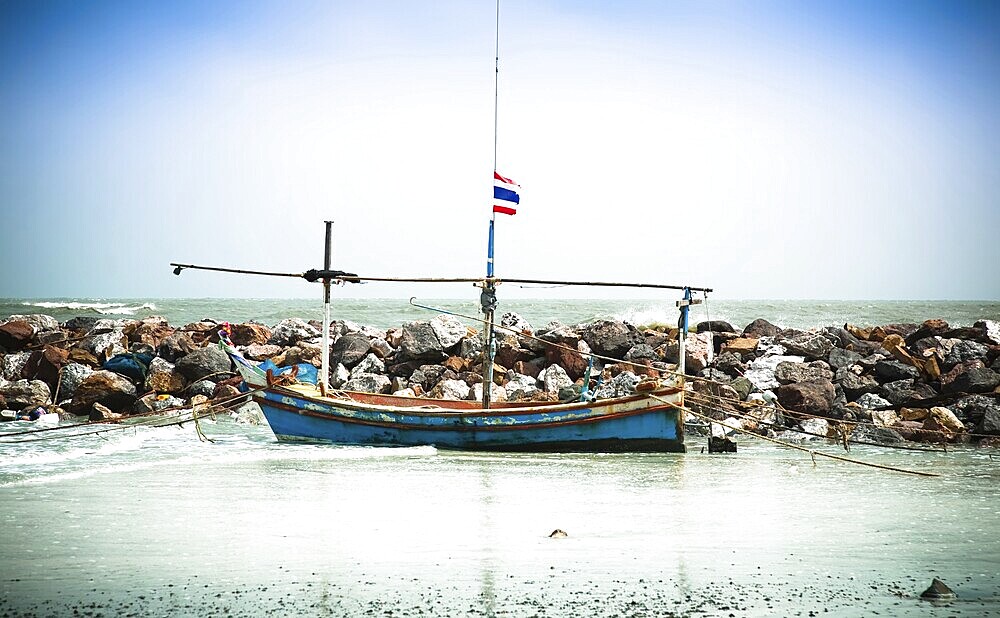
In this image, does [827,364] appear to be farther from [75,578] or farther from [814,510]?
[75,578]

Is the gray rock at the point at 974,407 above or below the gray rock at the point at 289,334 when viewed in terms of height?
below

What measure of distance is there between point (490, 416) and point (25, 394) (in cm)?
1183

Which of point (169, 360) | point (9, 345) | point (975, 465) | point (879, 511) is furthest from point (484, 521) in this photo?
point (9, 345)

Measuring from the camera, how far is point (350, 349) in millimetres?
23297

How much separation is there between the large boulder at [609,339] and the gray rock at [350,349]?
548cm

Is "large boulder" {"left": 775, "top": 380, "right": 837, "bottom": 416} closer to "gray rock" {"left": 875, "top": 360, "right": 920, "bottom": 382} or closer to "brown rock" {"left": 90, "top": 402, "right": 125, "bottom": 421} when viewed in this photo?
"gray rock" {"left": 875, "top": 360, "right": 920, "bottom": 382}

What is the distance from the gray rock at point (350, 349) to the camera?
23.1 metres

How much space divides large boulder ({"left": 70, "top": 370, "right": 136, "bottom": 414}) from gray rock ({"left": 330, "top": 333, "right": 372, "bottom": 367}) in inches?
191

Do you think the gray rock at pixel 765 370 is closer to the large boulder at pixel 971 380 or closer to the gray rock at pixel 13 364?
the large boulder at pixel 971 380

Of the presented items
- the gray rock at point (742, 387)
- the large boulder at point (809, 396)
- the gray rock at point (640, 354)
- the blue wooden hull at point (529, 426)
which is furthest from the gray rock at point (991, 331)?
the blue wooden hull at point (529, 426)

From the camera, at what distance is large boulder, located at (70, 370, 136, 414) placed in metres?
20.7

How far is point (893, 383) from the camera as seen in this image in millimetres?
19578

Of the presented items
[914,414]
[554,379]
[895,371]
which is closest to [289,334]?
[554,379]

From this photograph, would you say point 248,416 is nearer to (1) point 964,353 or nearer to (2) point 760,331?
(2) point 760,331
